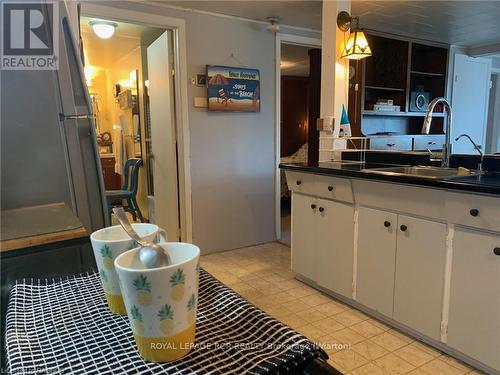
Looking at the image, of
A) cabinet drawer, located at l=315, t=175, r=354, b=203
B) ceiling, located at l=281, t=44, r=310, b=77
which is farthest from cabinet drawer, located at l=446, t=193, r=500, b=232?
ceiling, located at l=281, t=44, r=310, b=77

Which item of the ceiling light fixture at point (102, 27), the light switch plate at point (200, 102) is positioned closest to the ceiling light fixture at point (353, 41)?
the light switch plate at point (200, 102)

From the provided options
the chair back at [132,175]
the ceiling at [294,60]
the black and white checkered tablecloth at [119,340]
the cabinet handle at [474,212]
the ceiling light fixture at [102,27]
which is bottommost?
the chair back at [132,175]

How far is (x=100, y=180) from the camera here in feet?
3.35

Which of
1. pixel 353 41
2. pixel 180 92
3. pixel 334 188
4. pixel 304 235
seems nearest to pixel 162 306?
pixel 334 188

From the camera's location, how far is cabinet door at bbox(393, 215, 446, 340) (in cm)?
177

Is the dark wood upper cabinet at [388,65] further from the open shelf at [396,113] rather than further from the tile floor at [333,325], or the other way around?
the tile floor at [333,325]

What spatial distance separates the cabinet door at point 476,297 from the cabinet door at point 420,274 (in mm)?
70

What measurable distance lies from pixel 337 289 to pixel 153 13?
2.53m

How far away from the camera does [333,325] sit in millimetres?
2096

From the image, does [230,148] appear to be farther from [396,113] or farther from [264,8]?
[396,113]

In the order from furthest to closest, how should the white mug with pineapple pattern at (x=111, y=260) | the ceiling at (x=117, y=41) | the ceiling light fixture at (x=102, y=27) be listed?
1. the ceiling at (x=117, y=41)
2. the ceiling light fixture at (x=102, y=27)
3. the white mug with pineapple pattern at (x=111, y=260)

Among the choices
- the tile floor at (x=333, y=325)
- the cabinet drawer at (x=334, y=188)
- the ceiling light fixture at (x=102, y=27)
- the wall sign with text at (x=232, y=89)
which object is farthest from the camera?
the wall sign with text at (x=232, y=89)

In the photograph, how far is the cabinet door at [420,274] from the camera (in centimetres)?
177

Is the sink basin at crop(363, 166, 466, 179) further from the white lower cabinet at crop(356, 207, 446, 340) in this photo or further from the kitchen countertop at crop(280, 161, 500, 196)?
the white lower cabinet at crop(356, 207, 446, 340)
